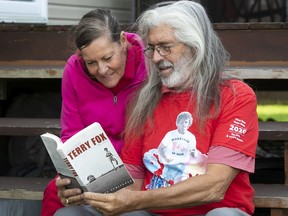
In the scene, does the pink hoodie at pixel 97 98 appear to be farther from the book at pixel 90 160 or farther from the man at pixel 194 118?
the book at pixel 90 160

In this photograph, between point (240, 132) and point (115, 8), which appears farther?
point (115, 8)

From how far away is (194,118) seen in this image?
346cm

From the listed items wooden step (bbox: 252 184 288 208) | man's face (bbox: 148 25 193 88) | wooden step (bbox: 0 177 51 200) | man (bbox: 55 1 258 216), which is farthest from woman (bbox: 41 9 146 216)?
wooden step (bbox: 252 184 288 208)

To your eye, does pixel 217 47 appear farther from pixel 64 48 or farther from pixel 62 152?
pixel 64 48

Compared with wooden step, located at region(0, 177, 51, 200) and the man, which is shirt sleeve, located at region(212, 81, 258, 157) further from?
wooden step, located at region(0, 177, 51, 200)

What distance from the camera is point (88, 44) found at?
3.62m

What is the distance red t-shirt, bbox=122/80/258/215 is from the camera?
3.38m

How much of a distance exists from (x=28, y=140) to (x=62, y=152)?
2.60 meters

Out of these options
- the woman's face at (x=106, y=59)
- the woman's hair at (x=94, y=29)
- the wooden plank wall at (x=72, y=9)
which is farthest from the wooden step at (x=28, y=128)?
the wooden plank wall at (x=72, y=9)

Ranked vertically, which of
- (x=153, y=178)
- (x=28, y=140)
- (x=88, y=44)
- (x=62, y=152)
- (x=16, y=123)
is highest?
(x=88, y=44)

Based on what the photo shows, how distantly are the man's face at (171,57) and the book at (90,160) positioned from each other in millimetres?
417

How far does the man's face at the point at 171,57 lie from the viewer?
3.43 meters

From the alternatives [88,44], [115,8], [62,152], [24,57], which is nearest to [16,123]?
[24,57]

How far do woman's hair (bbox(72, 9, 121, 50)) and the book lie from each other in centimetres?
54
